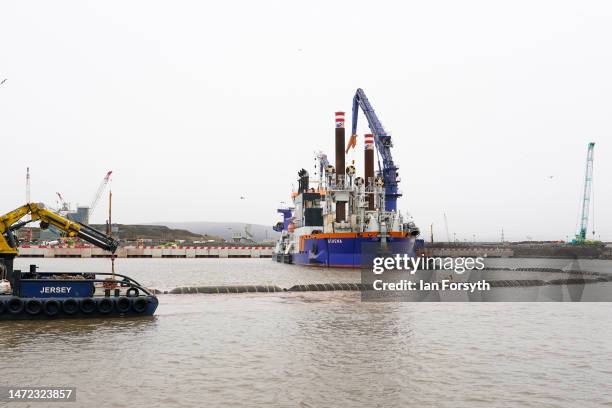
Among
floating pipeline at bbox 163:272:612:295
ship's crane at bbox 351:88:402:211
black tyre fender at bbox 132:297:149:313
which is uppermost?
ship's crane at bbox 351:88:402:211

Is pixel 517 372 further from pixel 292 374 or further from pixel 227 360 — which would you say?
pixel 227 360

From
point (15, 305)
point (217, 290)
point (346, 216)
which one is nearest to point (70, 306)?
point (15, 305)

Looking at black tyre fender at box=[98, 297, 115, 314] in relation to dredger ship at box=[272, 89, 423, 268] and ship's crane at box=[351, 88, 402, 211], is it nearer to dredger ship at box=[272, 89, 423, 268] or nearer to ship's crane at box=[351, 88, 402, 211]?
dredger ship at box=[272, 89, 423, 268]

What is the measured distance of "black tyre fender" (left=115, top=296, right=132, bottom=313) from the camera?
28.8 metres

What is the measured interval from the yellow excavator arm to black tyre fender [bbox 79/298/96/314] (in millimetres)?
2712

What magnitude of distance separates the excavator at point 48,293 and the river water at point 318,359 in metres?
0.68

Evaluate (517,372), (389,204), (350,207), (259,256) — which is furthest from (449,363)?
(259,256)

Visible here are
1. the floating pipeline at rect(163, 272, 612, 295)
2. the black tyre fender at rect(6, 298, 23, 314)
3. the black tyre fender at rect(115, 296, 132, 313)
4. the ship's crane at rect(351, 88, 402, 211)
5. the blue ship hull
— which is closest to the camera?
the black tyre fender at rect(6, 298, 23, 314)

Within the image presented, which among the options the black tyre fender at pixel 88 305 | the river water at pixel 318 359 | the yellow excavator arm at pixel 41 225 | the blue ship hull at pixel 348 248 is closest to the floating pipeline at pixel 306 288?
the river water at pixel 318 359

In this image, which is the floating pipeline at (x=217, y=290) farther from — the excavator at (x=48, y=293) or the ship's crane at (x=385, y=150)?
the ship's crane at (x=385, y=150)

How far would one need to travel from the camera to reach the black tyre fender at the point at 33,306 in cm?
2728

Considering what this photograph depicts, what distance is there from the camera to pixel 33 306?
27391 millimetres

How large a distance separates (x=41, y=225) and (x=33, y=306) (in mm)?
4388

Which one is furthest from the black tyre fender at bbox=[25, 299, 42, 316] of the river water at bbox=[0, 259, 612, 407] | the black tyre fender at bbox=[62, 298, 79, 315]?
the black tyre fender at bbox=[62, 298, 79, 315]
